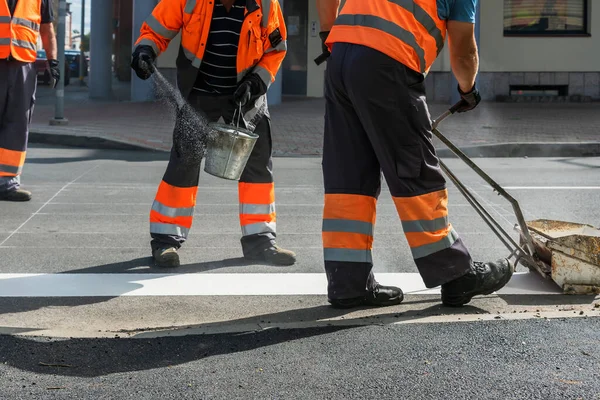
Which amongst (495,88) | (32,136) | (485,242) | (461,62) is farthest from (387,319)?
(495,88)

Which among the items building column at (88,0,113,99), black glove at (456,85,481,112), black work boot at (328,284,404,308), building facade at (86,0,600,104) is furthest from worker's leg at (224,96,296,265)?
building column at (88,0,113,99)

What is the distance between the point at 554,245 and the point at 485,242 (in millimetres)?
1428

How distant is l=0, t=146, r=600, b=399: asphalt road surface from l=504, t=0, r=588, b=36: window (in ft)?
45.9

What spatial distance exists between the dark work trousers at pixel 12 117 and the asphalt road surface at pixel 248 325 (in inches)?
24.8

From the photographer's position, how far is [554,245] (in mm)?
4844

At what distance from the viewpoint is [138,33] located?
1889 cm

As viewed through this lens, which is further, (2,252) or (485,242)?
(485,242)

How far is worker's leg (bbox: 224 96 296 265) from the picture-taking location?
5.83 metres

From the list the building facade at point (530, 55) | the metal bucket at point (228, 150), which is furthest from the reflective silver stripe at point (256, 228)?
the building facade at point (530, 55)

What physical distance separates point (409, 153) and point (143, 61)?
1.88 meters

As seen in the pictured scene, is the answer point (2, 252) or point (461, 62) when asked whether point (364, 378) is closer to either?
point (461, 62)

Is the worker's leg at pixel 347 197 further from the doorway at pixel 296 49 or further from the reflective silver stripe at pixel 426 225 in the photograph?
the doorway at pixel 296 49

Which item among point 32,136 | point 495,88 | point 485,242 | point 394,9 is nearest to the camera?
point 394,9

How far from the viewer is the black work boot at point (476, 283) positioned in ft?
14.8
